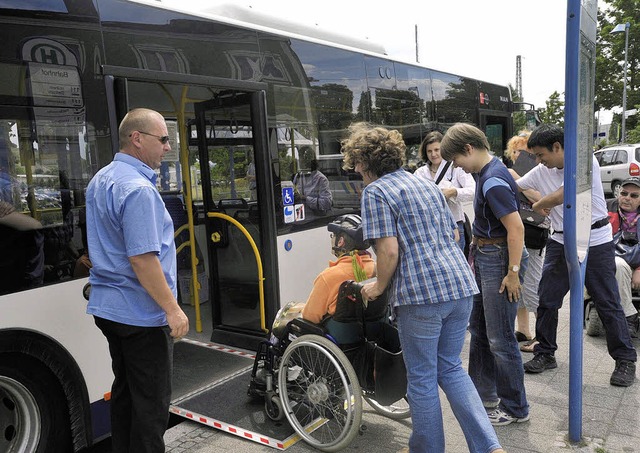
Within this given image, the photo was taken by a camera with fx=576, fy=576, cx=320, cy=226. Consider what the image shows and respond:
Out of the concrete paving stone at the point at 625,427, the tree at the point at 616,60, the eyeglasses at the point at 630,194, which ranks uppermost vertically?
the tree at the point at 616,60

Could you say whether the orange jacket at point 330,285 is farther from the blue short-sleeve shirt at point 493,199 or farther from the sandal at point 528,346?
the sandal at point 528,346

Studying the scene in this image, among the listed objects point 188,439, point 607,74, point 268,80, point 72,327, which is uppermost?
point 607,74

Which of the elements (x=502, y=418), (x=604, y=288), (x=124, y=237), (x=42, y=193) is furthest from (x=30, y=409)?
(x=604, y=288)

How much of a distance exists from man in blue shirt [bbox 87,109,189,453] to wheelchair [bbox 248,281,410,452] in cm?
94

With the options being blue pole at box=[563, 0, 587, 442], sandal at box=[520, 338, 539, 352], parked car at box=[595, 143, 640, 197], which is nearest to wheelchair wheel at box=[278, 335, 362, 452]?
blue pole at box=[563, 0, 587, 442]

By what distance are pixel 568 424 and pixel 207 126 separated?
3.67m

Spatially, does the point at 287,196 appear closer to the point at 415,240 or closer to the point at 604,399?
the point at 415,240

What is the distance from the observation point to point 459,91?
8.82 m

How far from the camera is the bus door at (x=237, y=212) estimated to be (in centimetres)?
485

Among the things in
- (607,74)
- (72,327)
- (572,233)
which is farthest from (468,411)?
(607,74)

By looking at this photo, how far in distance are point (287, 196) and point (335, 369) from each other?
210 cm

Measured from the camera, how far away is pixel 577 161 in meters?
3.05

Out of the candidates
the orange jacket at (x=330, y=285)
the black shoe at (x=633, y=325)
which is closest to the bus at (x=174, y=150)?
the orange jacket at (x=330, y=285)

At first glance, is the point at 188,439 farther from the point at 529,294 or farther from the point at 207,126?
the point at 529,294
